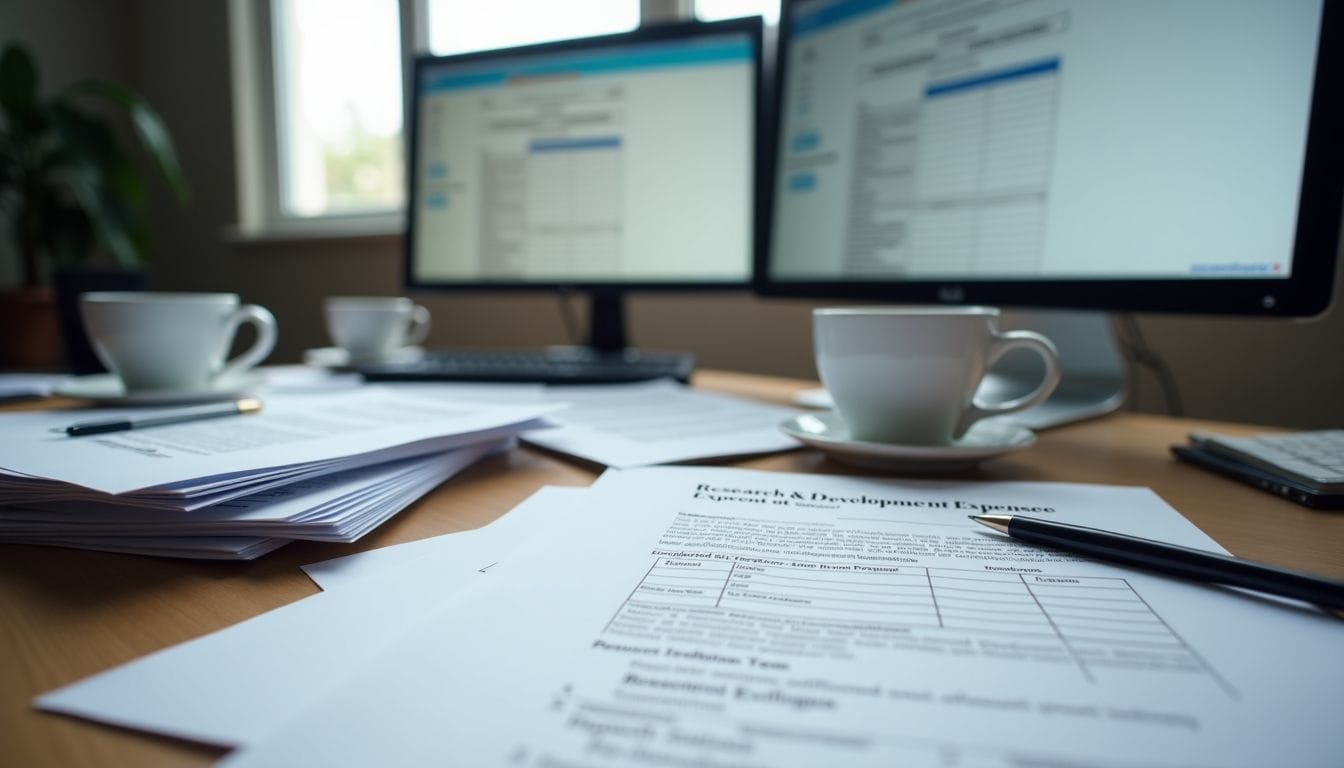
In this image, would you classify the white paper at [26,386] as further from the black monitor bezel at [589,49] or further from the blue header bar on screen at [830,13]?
the blue header bar on screen at [830,13]

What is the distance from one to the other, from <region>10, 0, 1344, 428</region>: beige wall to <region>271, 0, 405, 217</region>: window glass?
16 centimetres

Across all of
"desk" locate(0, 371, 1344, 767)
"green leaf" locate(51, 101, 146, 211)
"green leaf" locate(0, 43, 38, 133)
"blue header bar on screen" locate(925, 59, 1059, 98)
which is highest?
"green leaf" locate(0, 43, 38, 133)

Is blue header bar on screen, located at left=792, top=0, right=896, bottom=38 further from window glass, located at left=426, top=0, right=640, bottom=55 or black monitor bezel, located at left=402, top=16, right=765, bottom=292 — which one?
window glass, located at left=426, top=0, right=640, bottom=55

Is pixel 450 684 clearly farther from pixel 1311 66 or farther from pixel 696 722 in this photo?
pixel 1311 66

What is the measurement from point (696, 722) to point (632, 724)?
0.05ft

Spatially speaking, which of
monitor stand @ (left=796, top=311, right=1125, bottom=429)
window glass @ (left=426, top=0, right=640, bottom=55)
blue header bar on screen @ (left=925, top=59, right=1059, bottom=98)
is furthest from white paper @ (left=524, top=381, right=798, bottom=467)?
window glass @ (left=426, top=0, right=640, bottom=55)

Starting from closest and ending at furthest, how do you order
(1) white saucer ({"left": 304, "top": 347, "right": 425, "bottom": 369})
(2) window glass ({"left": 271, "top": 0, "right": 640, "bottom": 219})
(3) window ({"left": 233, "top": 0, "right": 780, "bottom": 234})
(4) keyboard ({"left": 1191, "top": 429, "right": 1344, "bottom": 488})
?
(4) keyboard ({"left": 1191, "top": 429, "right": 1344, "bottom": 488})
(1) white saucer ({"left": 304, "top": 347, "right": 425, "bottom": 369})
(2) window glass ({"left": 271, "top": 0, "right": 640, "bottom": 219})
(3) window ({"left": 233, "top": 0, "right": 780, "bottom": 234})

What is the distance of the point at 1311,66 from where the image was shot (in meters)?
0.46

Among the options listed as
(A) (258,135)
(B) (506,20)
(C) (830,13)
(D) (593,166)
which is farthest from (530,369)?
(A) (258,135)

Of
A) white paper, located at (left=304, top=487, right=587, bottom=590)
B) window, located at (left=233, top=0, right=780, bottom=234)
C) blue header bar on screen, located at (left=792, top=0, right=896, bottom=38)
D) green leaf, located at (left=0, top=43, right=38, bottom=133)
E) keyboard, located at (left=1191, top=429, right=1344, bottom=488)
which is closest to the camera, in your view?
white paper, located at (left=304, top=487, right=587, bottom=590)

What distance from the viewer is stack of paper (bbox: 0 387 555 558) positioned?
12.7 inches

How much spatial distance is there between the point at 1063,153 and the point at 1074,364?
0.24 m

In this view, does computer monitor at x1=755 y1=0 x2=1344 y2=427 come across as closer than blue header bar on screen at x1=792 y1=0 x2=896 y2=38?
Yes

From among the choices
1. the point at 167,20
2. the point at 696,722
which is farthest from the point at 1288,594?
the point at 167,20
